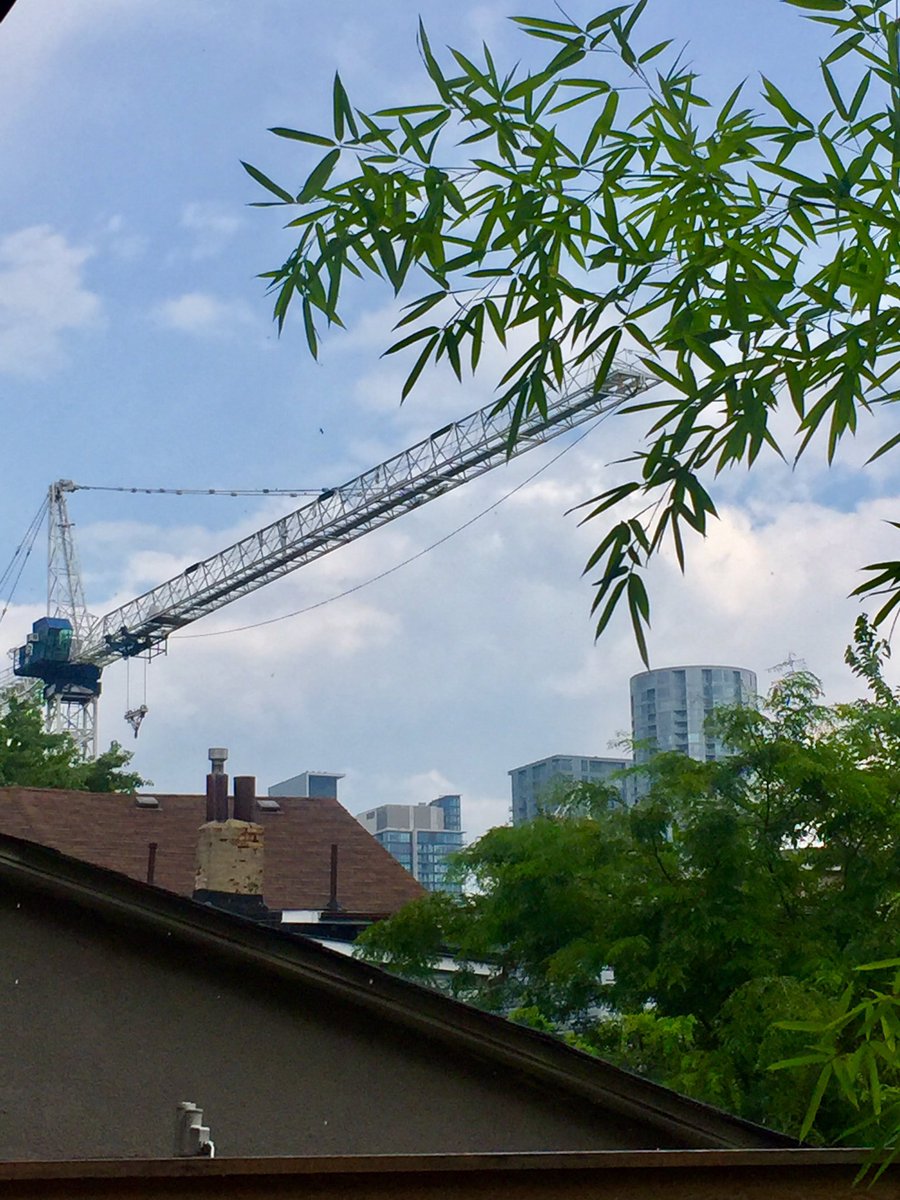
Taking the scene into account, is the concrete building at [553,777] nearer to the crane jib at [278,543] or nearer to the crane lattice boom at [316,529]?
the crane jib at [278,543]

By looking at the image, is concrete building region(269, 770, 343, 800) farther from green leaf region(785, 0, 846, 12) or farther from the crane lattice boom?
green leaf region(785, 0, 846, 12)

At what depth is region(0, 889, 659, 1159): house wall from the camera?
269 centimetres

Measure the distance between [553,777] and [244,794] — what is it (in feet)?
8.05

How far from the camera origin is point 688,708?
8.36 meters

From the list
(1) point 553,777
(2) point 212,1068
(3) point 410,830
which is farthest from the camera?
(3) point 410,830

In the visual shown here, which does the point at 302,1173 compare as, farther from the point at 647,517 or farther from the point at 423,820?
the point at 423,820

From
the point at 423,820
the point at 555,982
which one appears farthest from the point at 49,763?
the point at 555,982

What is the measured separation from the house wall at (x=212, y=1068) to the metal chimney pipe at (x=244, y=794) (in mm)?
3934

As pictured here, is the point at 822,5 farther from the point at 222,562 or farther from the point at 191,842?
the point at 222,562

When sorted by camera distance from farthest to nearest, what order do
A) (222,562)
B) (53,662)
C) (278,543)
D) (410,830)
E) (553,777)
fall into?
(222,562) < (278,543) < (53,662) < (410,830) < (553,777)

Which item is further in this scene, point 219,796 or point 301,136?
point 219,796

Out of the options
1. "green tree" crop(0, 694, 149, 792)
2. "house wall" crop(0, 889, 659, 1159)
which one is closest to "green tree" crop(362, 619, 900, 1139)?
"house wall" crop(0, 889, 659, 1159)

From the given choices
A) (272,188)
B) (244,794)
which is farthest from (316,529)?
(272,188)

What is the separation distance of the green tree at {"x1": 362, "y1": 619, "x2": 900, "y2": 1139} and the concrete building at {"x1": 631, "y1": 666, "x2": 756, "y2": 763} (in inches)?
7.0
